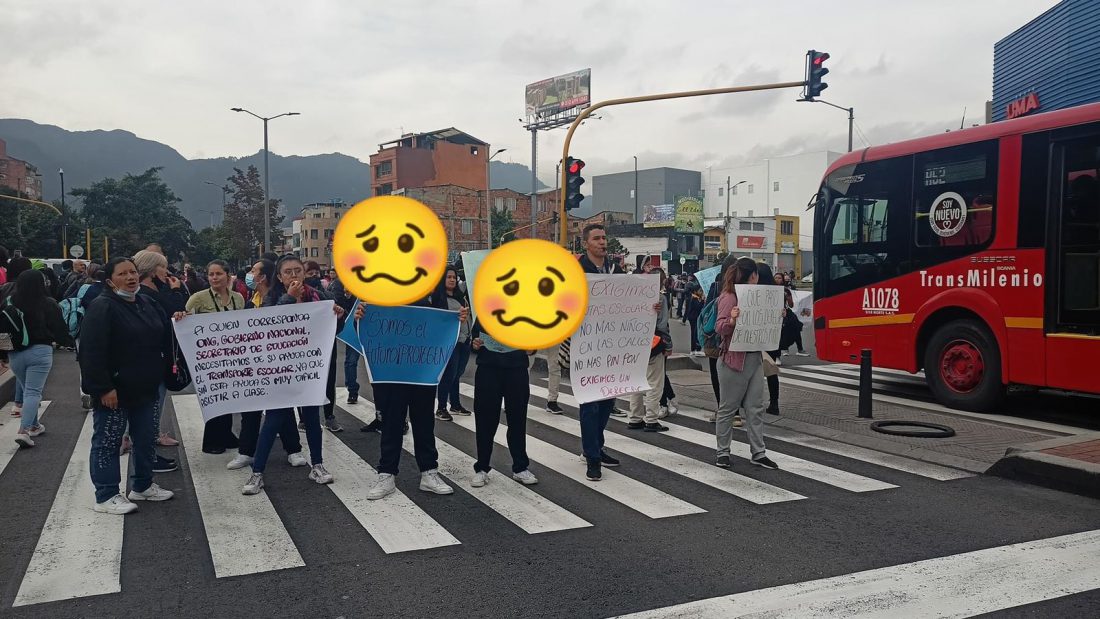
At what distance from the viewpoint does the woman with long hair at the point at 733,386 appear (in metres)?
6.68

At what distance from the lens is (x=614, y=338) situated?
6703 millimetres

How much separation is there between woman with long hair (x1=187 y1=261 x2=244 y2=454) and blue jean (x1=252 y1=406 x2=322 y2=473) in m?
1.01

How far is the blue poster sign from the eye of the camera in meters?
5.70

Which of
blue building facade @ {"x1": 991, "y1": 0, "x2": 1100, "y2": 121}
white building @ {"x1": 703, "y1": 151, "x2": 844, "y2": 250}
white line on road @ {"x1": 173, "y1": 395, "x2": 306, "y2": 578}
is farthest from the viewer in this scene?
white building @ {"x1": 703, "y1": 151, "x2": 844, "y2": 250}

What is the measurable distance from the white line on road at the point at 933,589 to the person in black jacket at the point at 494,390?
8.02ft

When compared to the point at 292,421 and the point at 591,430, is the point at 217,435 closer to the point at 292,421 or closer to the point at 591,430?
the point at 292,421

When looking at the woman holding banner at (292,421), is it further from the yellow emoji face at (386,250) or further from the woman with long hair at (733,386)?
the woman with long hair at (733,386)

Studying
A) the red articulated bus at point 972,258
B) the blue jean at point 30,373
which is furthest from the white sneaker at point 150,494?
the red articulated bus at point 972,258

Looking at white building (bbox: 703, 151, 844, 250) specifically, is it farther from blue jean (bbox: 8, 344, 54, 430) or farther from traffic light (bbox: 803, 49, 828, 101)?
blue jean (bbox: 8, 344, 54, 430)

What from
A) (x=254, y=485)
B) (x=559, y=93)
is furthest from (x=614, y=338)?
(x=559, y=93)

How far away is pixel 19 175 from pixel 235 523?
96.9m

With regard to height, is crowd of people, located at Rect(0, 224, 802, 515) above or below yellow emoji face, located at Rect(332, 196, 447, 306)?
below

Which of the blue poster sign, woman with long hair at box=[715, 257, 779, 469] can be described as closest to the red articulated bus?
woman with long hair at box=[715, 257, 779, 469]

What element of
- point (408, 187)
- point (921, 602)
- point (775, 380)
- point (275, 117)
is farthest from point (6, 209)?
point (921, 602)
